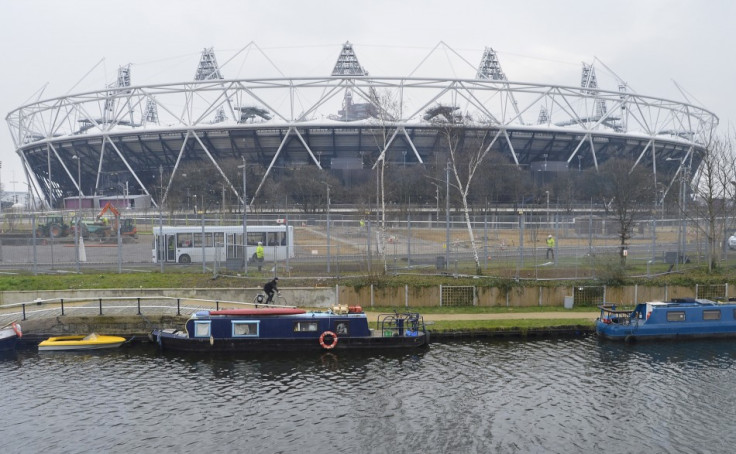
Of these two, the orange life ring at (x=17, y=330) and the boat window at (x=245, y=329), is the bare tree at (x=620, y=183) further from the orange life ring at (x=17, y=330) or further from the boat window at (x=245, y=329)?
the orange life ring at (x=17, y=330)

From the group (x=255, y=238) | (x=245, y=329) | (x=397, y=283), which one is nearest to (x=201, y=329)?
(x=245, y=329)

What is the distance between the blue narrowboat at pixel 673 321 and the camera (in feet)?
63.8

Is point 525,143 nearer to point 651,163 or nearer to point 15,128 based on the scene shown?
point 651,163

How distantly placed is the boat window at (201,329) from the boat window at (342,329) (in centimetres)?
419

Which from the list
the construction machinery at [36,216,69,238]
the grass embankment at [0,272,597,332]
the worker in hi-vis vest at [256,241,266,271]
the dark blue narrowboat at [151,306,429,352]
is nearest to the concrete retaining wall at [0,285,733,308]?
the grass embankment at [0,272,597,332]

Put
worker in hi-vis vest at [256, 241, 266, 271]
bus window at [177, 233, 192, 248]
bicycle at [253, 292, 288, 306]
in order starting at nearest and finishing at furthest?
bicycle at [253, 292, 288, 306] → worker in hi-vis vest at [256, 241, 266, 271] → bus window at [177, 233, 192, 248]

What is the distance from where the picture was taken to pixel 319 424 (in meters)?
12.4

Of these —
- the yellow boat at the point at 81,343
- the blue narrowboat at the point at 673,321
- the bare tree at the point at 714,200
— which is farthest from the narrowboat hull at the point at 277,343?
the bare tree at the point at 714,200

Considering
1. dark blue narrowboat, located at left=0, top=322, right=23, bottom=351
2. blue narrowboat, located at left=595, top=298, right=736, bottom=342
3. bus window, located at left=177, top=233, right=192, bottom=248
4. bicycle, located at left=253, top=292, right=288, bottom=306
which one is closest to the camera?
dark blue narrowboat, located at left=0, top=322, right=23, bottom=351

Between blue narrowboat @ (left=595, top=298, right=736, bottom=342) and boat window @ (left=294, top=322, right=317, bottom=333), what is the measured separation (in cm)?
1013

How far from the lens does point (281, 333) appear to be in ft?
59.4

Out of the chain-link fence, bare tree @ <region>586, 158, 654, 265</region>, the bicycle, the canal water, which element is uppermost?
bare tree @ <region>586, 158, 654, 265</region>

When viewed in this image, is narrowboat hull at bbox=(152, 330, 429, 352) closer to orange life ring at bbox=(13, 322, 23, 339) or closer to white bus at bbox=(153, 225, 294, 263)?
orange life ring at bbox=(13, 322, 23, 339)

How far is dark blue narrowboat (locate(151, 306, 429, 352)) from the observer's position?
17844 mm
